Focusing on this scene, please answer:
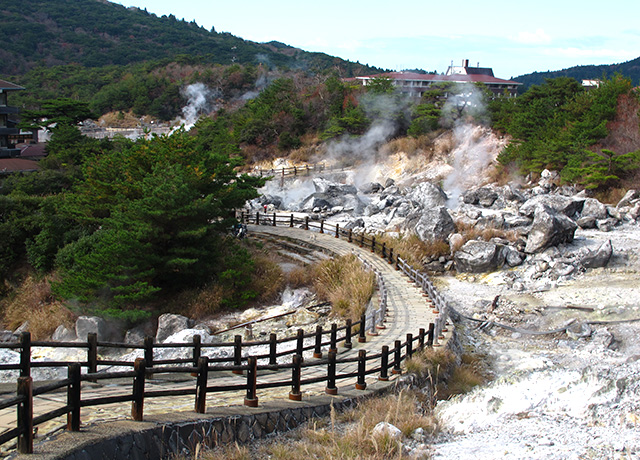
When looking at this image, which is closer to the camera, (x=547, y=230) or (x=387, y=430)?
(x=387, y=430)

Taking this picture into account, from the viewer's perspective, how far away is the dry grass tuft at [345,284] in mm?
18125

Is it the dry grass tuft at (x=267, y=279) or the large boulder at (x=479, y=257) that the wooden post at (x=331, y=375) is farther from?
the large boulder at (x=479, y=257)

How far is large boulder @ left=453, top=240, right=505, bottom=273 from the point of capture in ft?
78.6

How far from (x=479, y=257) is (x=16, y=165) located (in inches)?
1556

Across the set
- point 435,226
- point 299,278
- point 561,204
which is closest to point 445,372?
point 299,278

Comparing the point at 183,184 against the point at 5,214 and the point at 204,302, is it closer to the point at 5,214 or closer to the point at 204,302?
the point at 204,302

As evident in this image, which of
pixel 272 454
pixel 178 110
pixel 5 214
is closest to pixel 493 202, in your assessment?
pixel 5 214

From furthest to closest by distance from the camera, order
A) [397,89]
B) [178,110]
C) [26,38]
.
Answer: [26,38]
[178,110]
[397,89]

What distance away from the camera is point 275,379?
1111 cm

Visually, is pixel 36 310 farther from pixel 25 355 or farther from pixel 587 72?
pixel 587 72

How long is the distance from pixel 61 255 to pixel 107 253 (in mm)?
5580

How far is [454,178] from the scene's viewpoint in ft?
151

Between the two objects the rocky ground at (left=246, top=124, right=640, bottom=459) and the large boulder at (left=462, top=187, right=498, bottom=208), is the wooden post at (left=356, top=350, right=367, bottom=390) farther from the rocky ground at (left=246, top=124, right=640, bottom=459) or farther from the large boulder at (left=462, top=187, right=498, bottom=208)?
the large boulder at (left=462, top=187, right=498, bottom=208)

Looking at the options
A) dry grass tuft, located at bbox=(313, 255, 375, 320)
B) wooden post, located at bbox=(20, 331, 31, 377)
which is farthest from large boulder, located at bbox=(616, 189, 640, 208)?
wooden post, located at bbox=(20, 331, 31, 377)
